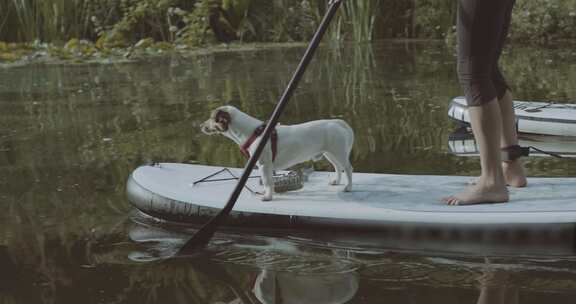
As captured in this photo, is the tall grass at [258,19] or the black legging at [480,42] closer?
the black legging at [480,42]

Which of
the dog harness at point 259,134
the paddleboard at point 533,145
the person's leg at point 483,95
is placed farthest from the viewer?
the paddleboard at point 533,145

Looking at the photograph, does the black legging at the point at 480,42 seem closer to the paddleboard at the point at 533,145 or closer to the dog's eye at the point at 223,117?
the dog's eye at the point at 223,117

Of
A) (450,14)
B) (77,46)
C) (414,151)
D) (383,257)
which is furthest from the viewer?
(450,14)

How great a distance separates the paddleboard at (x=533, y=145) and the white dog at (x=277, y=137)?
1.75 metres

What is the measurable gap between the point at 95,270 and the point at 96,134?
10.5 ft

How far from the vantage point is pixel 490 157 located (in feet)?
11.4

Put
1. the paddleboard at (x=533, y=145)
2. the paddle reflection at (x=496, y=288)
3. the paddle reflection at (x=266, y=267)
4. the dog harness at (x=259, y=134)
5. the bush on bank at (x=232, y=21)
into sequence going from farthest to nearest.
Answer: the bush on bank at (x=232, y=21) < the paddleboard at (x=533, y=145) < the dog harness at (x=259, y=134) < the paddle reflection at (x=266, y=267) < the paddle reflection at (x=496, y=288)

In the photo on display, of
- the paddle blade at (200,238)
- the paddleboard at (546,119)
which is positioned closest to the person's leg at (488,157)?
the paddle blade at (200,238)

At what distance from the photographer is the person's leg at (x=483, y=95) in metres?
3.39

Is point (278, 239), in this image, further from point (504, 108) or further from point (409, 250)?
point (504, 108)

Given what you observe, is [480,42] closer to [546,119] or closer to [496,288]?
[496,288]

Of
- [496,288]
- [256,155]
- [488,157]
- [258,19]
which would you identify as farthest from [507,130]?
[258,19]

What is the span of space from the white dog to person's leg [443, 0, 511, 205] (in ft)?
1.85

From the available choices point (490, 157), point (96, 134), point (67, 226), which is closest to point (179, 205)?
point (67, 226)
